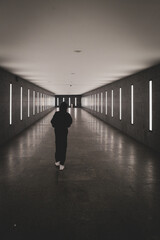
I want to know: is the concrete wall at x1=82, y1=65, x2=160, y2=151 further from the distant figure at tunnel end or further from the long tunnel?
the distant figure at tunnel end

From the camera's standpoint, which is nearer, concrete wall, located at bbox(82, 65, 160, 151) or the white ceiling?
the white ceiling

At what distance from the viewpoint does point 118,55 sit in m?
7.10

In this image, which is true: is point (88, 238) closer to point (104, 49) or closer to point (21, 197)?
point (21, 197)

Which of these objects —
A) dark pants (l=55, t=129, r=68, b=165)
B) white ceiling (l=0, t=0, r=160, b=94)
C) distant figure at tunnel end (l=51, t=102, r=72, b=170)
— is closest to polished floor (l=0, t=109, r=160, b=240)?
dark pants (l=55, t=129, r=68, b=165)

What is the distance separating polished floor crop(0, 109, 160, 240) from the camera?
3.17 metres

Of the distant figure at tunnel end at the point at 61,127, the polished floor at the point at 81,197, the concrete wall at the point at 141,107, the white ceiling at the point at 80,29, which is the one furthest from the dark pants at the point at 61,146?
the concrete wall at the point at 141,107

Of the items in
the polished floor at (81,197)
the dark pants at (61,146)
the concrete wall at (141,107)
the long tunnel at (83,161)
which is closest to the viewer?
the polished floor at (81,197)

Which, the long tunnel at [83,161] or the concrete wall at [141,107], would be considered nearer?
the long tunnel at [83,161]

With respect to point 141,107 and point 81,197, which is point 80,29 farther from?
point 141,107

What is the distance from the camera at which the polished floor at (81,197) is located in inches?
125

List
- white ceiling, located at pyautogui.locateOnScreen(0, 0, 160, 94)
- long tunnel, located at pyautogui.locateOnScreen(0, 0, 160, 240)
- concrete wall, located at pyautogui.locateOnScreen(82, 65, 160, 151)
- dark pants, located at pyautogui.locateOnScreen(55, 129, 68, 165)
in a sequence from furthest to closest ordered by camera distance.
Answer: concrete wall, located at pyautogui.locateOnScreen(82, 65, 160, 151) → dark pants, located at pyautogui.locateOnScreen(55, 129, 68, 165) → white ceiling, located at pyautogui.locateOnScreen(0, 0, 160, 94) → long tunnel, located at pyautogui.locateOnScreen(0, 0, 160, 240)

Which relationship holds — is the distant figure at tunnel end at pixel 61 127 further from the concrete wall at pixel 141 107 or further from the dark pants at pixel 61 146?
the concrete wall at pixel 141 107

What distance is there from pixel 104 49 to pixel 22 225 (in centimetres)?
483

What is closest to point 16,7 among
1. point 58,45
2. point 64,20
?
point 64,20
